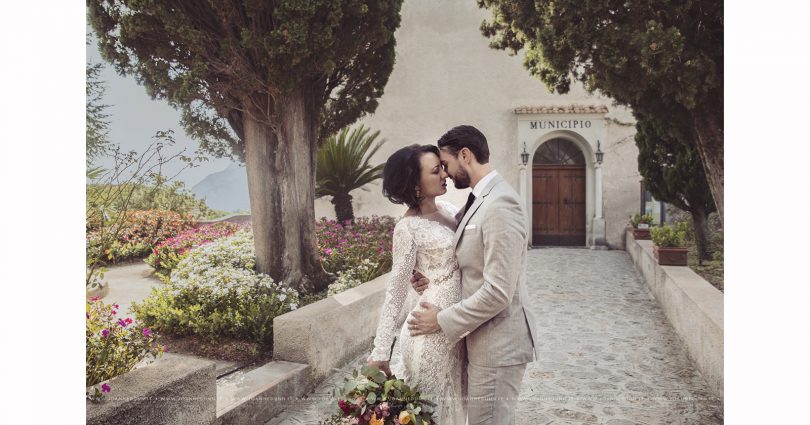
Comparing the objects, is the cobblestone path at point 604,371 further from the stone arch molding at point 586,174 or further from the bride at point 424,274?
the stone arch molding at point 586,174

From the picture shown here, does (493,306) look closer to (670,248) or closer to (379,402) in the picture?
(379,402)

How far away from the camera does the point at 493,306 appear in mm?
1681

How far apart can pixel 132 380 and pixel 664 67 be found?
3.99 meters

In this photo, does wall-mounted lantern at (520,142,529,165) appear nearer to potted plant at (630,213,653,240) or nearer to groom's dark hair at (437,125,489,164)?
potted plant at (630,213,653,240)

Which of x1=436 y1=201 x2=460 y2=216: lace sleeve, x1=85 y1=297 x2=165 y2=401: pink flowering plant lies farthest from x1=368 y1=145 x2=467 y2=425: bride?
x1=85 y1=297 x2=165 y2=401: pink flowering plant

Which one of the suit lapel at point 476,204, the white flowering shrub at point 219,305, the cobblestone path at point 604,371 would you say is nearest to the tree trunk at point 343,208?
the cobblestone path at point 604,371

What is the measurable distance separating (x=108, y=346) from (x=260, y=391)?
0.91 metres

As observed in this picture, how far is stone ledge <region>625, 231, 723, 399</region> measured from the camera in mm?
3285

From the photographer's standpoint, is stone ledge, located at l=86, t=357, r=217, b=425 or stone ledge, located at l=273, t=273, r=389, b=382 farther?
stone ledge, located at l=273, t=273, r=389, b=382

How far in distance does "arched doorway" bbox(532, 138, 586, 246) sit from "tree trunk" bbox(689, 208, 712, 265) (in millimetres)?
3654

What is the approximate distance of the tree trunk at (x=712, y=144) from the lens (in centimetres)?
421

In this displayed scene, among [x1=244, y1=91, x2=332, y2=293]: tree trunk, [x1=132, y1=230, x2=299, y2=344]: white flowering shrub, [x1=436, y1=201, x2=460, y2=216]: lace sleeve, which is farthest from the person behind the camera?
[x1=244, y1=91, x2=332, y2=293]: tree trunk

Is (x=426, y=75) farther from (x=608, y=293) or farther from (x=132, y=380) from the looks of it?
(x=132, y=380)
